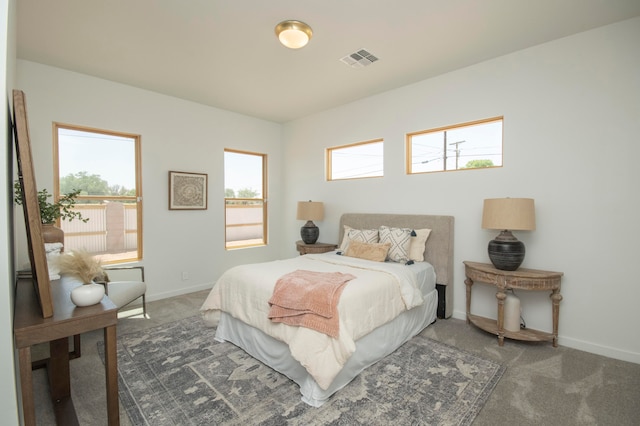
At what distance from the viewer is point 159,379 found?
2.23 m

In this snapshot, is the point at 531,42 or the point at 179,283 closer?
the point at 531,42

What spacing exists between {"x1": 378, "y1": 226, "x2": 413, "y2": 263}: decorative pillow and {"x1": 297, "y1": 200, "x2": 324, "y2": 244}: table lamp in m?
1.36

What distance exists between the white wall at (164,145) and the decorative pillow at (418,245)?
9.38 feet

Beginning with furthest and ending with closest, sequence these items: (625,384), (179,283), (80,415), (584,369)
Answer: (179,283)
(584,369)
(625,384)
(80,415)

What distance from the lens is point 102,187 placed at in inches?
149

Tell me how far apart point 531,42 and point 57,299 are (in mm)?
4290

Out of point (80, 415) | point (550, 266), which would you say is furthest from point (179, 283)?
point (550, 266)

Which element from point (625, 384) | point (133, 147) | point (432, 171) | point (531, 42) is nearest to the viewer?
point (625, 384)

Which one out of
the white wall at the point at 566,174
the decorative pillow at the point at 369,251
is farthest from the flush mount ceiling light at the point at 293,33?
the decorative pillow at the point at 369,251

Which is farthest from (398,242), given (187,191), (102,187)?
(102,187)

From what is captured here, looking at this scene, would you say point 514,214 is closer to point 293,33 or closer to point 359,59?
point 359,59

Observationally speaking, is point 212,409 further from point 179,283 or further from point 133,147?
point 133,147

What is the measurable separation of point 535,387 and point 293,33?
3.39 metres

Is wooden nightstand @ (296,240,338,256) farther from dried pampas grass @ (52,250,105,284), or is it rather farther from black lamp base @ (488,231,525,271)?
dried pampas grass @ (52,250,105,284)
